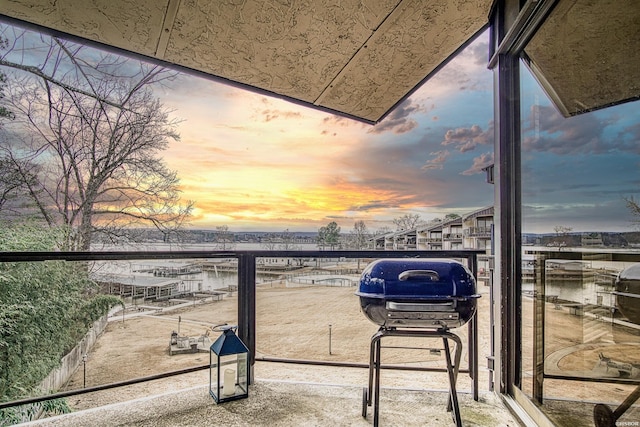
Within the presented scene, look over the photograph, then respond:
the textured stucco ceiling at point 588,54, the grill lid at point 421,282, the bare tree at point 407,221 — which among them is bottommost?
the grill lid at point 421,282

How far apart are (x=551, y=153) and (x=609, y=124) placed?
433 mm

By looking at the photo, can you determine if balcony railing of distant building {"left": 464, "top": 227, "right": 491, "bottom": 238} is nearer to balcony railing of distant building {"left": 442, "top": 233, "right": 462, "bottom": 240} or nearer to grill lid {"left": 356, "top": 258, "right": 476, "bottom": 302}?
balcony railing of distant building {"left": 442, "top": 233, "right": 462, "bottom": 240}

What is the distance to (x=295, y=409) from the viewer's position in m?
2.09

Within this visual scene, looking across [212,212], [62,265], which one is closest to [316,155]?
[212,212]

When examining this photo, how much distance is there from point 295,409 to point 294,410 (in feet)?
0.04

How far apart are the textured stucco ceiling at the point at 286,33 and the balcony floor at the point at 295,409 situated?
2.22 meters

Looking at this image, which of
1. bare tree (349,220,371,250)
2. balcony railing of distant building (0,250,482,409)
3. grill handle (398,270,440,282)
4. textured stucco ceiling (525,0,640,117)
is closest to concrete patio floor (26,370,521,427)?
balcony railing of distant building (0,250,482,409)

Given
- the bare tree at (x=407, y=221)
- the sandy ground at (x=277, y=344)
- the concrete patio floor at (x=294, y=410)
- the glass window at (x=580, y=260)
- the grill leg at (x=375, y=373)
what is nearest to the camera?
the glass window at (x=580, y=260)

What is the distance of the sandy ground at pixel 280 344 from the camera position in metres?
2.42

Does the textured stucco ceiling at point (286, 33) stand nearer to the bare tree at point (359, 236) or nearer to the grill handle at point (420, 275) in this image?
the grill handle at point (420, 275)

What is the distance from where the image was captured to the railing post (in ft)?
8.16

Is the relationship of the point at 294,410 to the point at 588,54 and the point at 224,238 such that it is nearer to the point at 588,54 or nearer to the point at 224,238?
the point at 588,54

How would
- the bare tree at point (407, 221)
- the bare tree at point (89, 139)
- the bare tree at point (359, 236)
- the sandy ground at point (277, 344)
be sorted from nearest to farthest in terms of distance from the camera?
the sandy ground at point (277, 344)
the bare tree at point (89, 139)
the bare tree at point (407, 221)
the bare tree at point (359, 236)

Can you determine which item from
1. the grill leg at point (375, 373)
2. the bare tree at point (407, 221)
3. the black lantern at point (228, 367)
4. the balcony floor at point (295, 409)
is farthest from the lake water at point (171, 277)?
the bare tree at point (407, 221)
